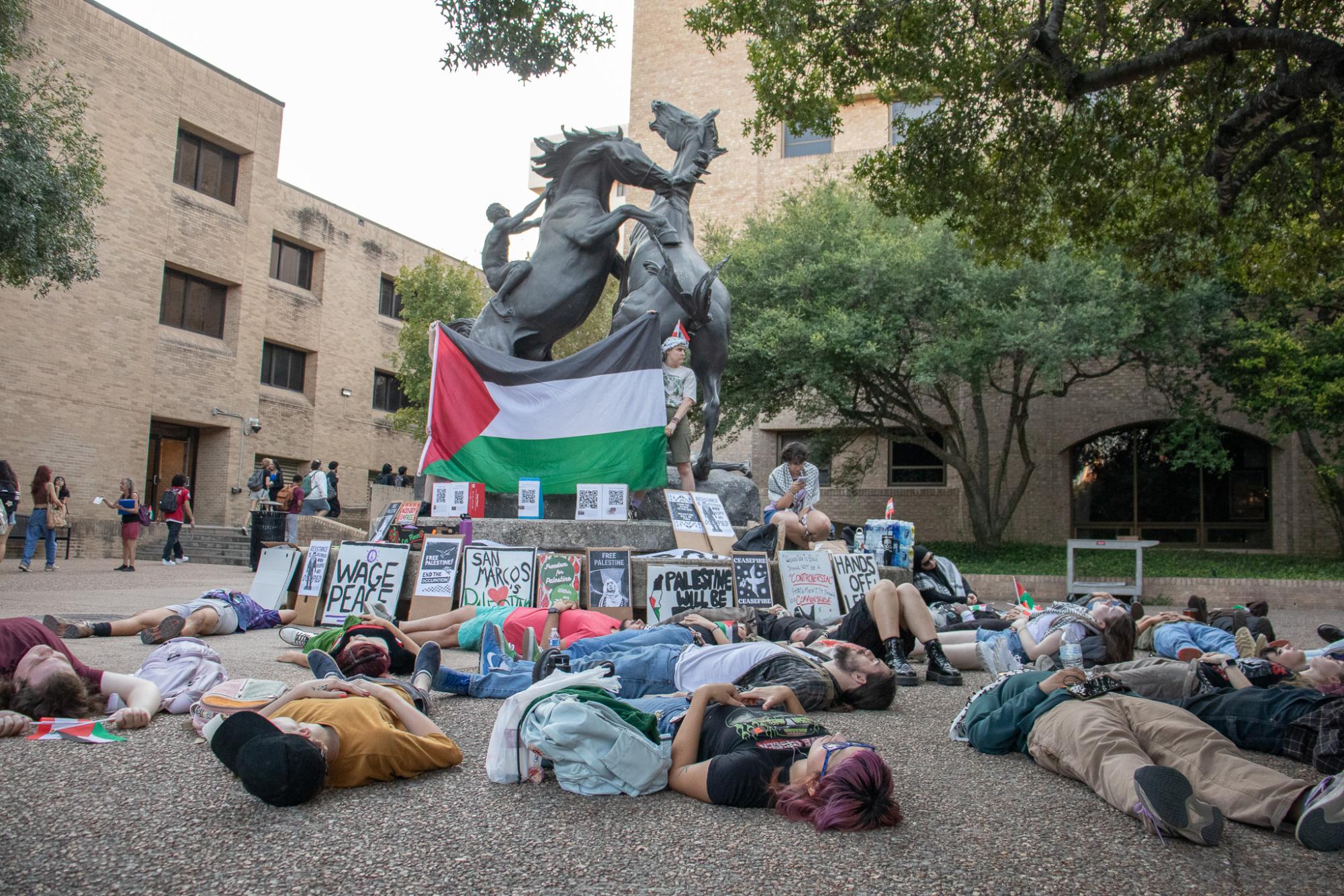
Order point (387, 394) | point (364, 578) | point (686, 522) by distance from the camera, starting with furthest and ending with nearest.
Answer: point (387, 394), point (686, 522), point (364, 578)

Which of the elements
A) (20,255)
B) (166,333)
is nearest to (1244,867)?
(20,255)

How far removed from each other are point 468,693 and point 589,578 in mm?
2718

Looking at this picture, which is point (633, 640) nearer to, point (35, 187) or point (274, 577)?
point (274, 577)

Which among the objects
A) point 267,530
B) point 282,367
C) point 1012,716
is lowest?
point 1012,716

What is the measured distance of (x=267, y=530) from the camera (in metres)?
14.9

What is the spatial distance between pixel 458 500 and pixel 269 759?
6525 millimetres

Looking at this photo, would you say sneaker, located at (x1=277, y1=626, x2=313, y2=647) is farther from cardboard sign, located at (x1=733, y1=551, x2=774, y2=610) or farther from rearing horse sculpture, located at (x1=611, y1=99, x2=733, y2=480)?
rearing horse sculpture, located at (x1=611, y1=99, x2=733, y2=480)

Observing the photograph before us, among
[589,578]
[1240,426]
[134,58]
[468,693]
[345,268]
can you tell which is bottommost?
[468,693]

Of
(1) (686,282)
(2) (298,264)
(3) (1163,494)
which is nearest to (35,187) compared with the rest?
(1) (686,282)

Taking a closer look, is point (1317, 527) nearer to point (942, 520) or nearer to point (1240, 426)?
point (1240, 426)

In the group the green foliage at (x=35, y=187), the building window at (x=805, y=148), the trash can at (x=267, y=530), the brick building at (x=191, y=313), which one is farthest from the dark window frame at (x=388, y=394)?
the trash can at (x=267, y=530)

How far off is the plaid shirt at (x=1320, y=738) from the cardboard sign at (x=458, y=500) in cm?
719

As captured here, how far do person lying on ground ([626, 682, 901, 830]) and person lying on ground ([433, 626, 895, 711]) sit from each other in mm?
1026

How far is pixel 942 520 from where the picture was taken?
26.9 m
